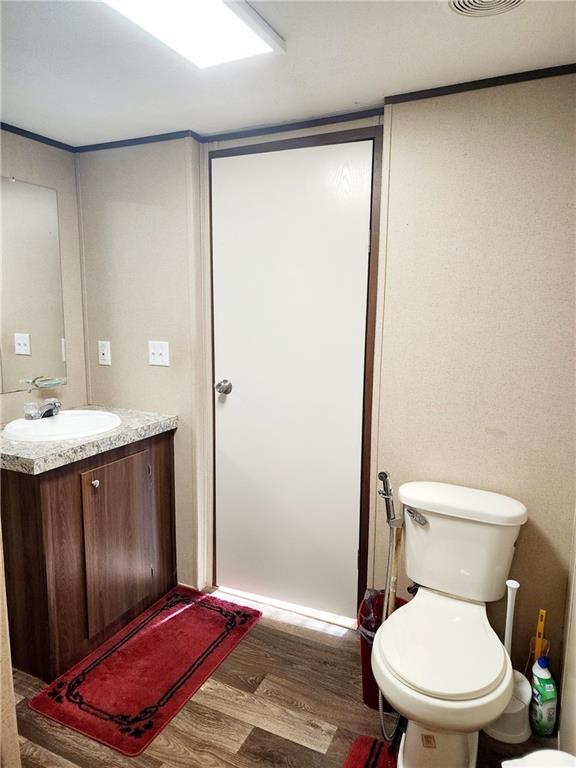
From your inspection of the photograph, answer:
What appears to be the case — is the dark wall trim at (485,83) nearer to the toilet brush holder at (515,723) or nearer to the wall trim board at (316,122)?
the wall trim board at (316,122)

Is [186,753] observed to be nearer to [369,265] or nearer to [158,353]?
[158,353]

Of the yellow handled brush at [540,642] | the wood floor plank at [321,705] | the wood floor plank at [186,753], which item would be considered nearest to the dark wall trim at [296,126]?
the yellow handled brush at [540,642]

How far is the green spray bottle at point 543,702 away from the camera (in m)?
1.66

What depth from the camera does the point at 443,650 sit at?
4.73ft

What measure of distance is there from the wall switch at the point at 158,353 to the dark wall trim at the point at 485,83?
4.76 ft

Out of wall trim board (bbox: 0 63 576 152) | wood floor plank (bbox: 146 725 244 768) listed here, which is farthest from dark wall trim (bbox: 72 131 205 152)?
wood floor plank (bbox: 146 725 244 768)

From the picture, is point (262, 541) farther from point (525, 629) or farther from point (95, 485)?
point (525, 629)

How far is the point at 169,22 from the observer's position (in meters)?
1.38

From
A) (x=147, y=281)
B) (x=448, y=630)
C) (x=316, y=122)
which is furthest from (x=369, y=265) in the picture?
(x=448, y=630)

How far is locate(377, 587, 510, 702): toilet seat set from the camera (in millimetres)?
1314

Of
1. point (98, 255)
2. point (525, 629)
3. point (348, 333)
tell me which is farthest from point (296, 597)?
point (98, 255)

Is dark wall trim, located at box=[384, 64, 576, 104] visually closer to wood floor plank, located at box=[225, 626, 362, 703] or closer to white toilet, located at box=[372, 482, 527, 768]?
white toilet, located at box=[372, 482, 527, 768]

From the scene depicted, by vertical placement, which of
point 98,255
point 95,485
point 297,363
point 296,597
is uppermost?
point 98,255

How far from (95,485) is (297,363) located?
1003mm
